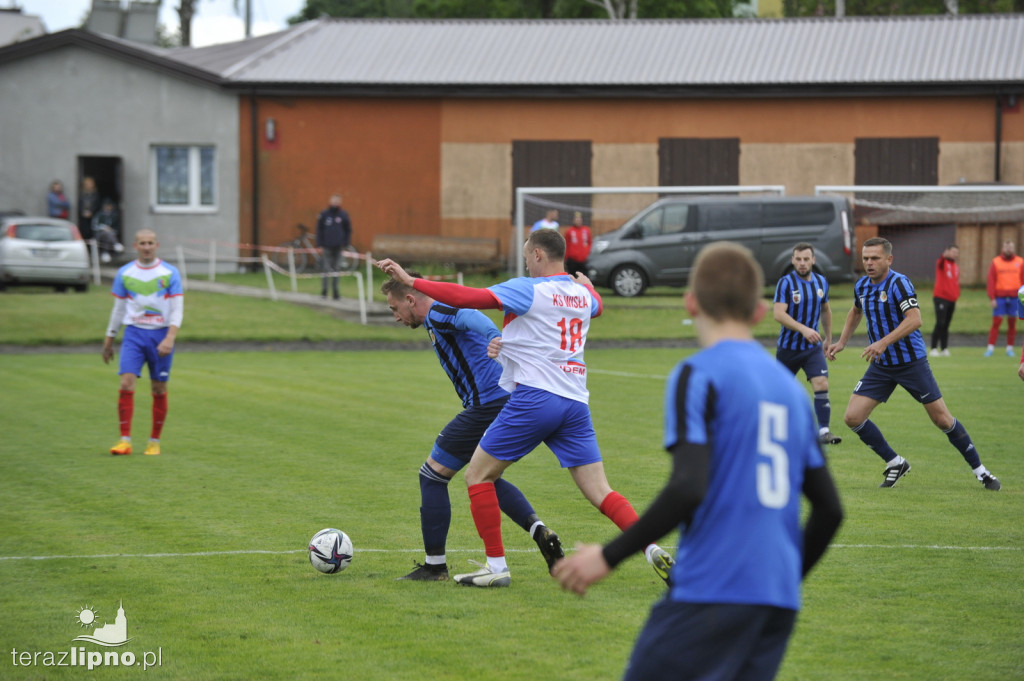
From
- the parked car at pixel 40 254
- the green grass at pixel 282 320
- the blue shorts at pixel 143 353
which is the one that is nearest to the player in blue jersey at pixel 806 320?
the blue shorts at pixel 143 353

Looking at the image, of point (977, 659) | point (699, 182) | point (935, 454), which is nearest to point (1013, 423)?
point (935, 454)

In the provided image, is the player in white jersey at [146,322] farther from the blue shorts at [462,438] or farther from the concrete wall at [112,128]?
the concrete wall at [112,128]

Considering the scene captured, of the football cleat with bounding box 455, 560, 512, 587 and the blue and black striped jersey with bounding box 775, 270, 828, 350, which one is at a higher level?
the blue and black striped jersey with bounding box 775, 270, 828, 350

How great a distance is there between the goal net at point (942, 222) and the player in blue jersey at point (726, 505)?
73.5ft

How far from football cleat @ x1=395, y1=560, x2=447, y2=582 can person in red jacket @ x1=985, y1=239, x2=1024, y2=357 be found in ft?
52.8

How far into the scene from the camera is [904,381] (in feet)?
31.5

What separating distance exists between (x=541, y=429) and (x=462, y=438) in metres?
0.73

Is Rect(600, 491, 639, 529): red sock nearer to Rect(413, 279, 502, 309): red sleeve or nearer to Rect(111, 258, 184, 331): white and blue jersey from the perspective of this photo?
Rect(413, 279, 502, 309): red sleeve

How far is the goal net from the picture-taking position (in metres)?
25.0

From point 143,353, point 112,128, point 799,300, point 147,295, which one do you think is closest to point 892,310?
point 799,300

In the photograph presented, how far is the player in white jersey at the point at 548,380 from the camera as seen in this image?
6.30m

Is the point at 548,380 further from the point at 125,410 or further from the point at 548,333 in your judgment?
the point at 125,410

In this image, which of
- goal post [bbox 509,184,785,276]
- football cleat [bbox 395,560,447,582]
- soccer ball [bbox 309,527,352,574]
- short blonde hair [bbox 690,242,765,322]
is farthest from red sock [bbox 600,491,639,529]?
goal post [bbox 509,184,785,276]

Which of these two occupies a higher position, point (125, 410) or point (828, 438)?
point (125, 410)
